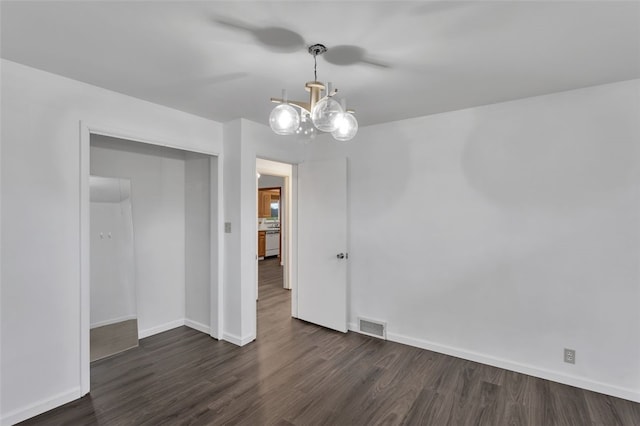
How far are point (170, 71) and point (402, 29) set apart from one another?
171cm

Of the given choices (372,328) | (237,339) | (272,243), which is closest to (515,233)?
(372,328)

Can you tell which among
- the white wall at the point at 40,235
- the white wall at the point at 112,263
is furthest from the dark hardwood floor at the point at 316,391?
the white wall at the point at 112,263

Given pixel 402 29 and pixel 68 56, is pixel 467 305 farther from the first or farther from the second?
pixel 68 56

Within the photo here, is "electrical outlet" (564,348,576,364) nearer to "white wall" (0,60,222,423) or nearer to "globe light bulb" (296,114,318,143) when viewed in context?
"globe light bulb" (296,114,318,143)

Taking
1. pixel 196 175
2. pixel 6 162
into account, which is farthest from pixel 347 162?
pixel 6 162

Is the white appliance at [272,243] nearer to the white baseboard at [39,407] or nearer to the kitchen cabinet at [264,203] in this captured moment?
the kitchen cabinet at [264,203]

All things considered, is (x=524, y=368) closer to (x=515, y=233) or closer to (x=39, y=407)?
(x=515, y=233)

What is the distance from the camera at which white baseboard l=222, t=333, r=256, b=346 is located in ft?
11.5

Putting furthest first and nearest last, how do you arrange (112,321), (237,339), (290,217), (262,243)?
(262,243)
(290,217)
(237,339)
(112,321)

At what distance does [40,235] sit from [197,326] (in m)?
2.15

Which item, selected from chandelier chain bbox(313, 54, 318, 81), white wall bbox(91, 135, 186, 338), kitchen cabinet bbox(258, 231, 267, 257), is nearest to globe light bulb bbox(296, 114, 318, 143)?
chandelier chain bbox(313, 54, 318, 81)

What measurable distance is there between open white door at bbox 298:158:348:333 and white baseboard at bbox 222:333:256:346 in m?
0.89

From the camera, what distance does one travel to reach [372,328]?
12.5ft

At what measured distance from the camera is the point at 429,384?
276cm
